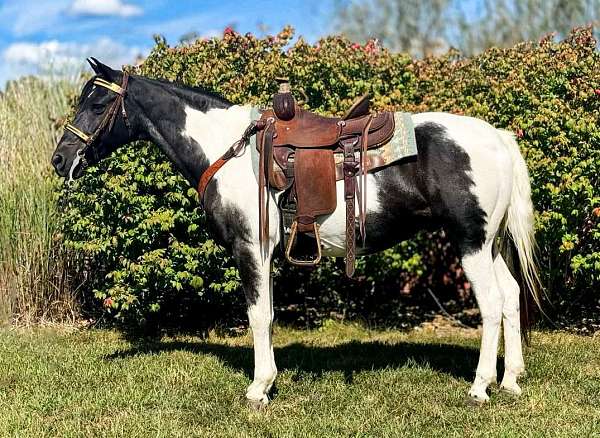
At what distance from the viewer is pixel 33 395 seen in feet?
15.2

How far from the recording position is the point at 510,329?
450cm

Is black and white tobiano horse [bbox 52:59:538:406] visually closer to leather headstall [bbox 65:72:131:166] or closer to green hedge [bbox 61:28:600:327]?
leather headstall [bbox 65:72:131:166]

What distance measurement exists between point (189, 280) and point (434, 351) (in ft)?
7.85

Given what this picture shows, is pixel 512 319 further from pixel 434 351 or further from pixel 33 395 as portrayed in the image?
pixel 33 395

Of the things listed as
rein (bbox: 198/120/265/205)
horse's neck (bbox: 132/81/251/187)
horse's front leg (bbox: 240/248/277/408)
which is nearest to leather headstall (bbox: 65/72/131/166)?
horse's neck (bbox: 132/81/251/187)

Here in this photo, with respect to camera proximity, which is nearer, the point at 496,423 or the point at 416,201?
the point at 496,423

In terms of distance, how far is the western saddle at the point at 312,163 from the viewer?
13.7 feet

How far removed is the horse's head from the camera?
4.48 metres

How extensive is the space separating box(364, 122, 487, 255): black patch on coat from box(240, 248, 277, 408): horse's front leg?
772 millimetres

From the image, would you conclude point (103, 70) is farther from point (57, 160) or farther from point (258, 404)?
point (258, 404)

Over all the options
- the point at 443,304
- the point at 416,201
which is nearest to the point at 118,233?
the point at 416,201

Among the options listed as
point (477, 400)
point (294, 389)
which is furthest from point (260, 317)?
point (477, 400)

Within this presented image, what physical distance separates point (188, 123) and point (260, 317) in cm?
145

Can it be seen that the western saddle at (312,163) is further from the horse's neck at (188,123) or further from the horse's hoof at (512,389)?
the horse's hoof at (512,389)
